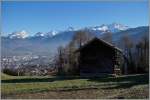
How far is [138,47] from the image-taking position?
210 ft

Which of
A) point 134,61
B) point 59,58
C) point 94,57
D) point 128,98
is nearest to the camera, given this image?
point 128,98

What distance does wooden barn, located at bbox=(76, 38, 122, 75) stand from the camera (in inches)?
1800

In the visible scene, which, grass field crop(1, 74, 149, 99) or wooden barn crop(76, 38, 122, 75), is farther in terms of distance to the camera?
wooden barn crop(76, 38, 122, 75)

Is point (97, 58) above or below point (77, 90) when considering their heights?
above

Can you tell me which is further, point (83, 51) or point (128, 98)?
point (83, 51)

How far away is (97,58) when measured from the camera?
45750mm

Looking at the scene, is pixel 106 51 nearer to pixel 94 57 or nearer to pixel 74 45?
pixel 94 57

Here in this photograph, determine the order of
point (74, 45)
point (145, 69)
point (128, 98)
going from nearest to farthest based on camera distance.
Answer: point (128, 98)
point (145, 69)
point (74, 45)

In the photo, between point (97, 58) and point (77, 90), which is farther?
point (97, 58)

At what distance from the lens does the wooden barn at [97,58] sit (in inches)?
1800

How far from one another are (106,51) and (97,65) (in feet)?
5.83

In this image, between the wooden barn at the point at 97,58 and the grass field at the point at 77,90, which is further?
the wooden barn at the point at 97,58

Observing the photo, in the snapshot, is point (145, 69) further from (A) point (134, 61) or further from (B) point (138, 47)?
(B) point (138, 47)

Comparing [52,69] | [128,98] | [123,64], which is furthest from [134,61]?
[128,98]
